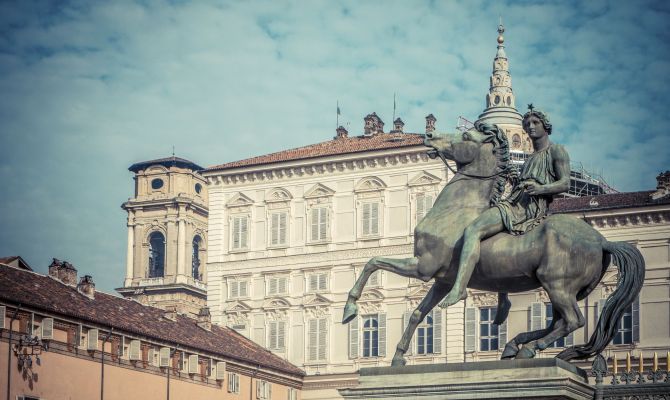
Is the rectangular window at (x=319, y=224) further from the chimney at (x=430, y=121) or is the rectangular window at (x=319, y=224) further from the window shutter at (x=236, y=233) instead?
the chimney at (x=430, y=121)

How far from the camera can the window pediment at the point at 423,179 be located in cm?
5956

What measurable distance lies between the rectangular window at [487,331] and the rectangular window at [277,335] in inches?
354

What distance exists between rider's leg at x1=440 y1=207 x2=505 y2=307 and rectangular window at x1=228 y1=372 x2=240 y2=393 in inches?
1553

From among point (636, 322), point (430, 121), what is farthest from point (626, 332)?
point (430, 121)

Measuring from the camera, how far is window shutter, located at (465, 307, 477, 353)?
189 feet

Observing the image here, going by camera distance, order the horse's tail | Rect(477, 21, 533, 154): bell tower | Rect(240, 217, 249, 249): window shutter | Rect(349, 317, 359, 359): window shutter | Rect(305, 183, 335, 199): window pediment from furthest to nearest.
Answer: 1. Rect(477, 21, 533, 154): bell tower
2. Rect(240, 217, 249, 249): window shutter
3. Rect(305, 183, 335, 199): window pediment
4. Rect(349, 317, 359, 359): window shutter
5. the horse's tail

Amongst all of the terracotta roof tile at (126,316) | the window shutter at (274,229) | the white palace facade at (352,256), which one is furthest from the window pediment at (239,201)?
the terracotta roof tile at (126,316)

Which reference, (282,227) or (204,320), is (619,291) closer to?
(204,320)

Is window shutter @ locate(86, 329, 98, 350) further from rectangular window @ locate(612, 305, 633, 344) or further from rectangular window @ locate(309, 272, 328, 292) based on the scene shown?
rectangular window @ locate(612, 305, 633, 344)

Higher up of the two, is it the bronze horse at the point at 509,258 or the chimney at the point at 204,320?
the chimney at the point at 204,320

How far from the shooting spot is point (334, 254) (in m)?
61.7

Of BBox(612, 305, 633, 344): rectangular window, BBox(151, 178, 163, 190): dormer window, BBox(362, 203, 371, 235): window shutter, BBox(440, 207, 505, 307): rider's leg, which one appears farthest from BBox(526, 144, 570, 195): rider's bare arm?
BBox(151, 178, 163, 190): dormer window

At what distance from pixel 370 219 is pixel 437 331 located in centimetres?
608

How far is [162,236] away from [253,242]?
34522 mm
